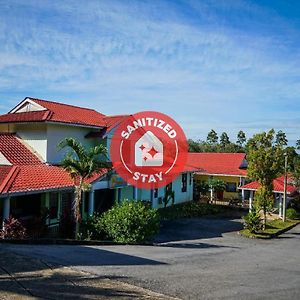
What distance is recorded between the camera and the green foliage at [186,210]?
27.6 meters

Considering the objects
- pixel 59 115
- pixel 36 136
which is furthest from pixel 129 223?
pixel 59 115

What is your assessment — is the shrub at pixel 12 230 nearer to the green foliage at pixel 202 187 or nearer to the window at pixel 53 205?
the window at pixel 53 205

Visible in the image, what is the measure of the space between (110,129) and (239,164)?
19.8 metres

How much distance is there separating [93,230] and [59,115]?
819 centimetres

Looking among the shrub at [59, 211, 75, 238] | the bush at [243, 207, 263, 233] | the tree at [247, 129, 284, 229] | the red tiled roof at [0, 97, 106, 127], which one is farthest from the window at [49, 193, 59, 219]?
the tree at [247, 129, 284, 229]

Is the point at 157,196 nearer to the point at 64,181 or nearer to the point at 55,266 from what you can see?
the point at 64,181

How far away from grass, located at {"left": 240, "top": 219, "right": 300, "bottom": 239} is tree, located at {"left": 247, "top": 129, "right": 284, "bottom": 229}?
35.3 inches

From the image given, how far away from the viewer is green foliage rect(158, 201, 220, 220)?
27578mm

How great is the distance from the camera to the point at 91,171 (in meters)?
16.5

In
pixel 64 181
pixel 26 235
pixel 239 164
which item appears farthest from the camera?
pixel 239 164

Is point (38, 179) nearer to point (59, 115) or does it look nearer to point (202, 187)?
point (59, 115)

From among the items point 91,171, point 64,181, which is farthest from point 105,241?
point 64,181

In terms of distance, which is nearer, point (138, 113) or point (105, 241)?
point (105, 241)

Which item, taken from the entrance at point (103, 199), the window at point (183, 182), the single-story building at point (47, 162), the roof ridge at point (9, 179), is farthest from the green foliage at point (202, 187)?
the roof ridge at point (9, 179)
